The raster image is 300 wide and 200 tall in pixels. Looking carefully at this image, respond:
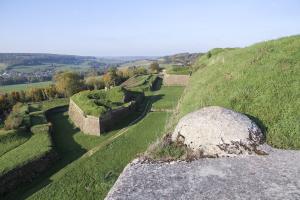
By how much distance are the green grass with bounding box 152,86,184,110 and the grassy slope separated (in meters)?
16.3

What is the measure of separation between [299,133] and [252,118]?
106 inches

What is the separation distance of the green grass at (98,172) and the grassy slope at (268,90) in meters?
7.01

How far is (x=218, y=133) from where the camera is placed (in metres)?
16.8

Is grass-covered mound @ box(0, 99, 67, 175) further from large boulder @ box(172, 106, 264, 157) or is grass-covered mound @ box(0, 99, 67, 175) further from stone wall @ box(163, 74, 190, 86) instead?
stone wall @ box(163, 74, 190, 86)

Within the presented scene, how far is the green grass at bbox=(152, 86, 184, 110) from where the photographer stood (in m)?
46.0

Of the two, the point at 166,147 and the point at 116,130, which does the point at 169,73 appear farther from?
the point at 166,147

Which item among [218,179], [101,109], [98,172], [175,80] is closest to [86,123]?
[101,109]

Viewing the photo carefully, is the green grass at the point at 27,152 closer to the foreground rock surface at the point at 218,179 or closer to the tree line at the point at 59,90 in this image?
the foreground rock surface at the point at 218,179

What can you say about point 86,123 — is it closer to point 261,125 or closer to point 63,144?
point 63,144

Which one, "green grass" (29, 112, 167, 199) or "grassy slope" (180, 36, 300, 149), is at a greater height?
"grassy slope" (180, 36, 300, 149)

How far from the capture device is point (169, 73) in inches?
2717

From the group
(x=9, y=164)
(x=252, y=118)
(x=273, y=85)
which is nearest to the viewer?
(x=252, y=118)

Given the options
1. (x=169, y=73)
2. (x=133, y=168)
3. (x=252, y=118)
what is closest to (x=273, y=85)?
(x=252, y=118)

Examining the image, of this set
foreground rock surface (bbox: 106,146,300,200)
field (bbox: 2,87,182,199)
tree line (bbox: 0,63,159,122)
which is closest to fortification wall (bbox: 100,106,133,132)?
field (bbox: 2,87,182,199)
